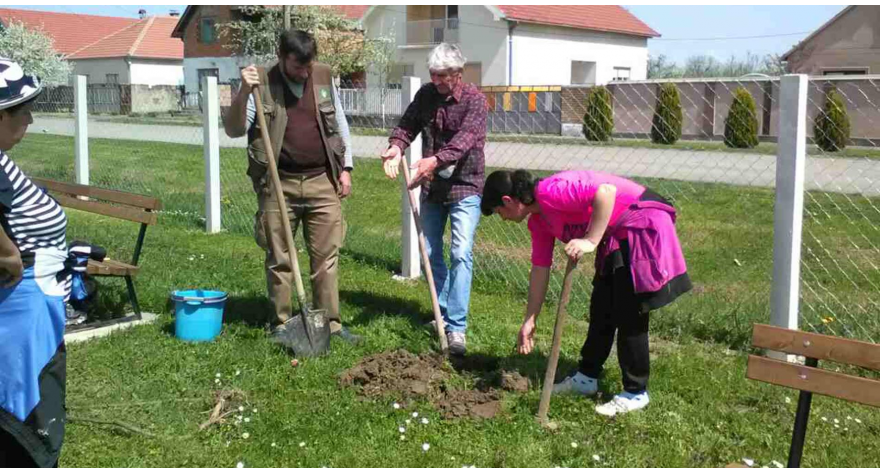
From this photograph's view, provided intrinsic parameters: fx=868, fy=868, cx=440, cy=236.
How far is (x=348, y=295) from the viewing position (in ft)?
20.7

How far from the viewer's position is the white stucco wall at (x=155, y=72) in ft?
157

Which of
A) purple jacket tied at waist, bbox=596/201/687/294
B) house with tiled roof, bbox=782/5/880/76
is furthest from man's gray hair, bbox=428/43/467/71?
house with tiled roof, bbox=782/5/880/76

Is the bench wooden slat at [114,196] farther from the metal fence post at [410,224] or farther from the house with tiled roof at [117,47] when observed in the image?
the house with tiled roof at [117,47]

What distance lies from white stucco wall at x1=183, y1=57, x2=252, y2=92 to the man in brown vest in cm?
3489

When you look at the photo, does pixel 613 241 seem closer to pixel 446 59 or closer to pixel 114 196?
pixel 446 59

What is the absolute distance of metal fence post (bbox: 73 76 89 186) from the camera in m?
10.0

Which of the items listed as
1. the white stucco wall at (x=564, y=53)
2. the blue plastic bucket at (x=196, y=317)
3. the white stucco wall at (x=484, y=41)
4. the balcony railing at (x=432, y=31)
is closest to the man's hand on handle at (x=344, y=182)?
the blue plastic bucket at (x=196, y=317)

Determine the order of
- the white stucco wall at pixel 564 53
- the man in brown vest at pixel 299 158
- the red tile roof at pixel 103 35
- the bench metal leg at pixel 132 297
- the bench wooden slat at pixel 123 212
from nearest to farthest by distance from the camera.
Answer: the man in brown vest at pixel 299 158
the bench metal leg at pixel 132 297
the bench wooden slat at pixel 123 212
the white stucco wall at pixel 564 53
the red tile roof at pixel 103 35

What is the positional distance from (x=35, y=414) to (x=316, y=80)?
283 cm

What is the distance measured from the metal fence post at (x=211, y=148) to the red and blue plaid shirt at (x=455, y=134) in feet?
12.0

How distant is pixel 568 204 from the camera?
389cm

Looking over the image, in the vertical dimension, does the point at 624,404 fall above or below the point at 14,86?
below

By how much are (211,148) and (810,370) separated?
667cm

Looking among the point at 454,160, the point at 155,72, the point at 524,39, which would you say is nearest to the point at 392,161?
the point at 454,160
